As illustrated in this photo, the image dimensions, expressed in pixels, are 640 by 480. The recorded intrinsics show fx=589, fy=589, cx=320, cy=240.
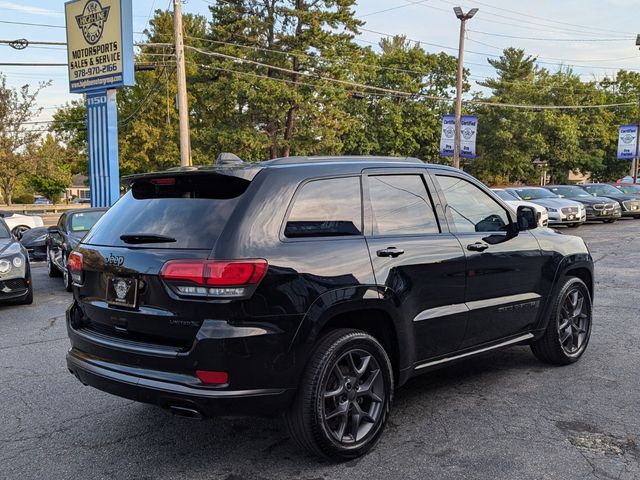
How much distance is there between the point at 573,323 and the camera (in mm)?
5348

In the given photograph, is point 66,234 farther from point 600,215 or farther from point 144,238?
point 600,215

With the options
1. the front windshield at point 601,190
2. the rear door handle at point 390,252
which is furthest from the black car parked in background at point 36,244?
the front windshield at point 601,190

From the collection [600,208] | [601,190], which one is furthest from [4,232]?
[601,190]

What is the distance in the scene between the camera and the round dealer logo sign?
18.7 m

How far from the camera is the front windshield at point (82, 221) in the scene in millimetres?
10547

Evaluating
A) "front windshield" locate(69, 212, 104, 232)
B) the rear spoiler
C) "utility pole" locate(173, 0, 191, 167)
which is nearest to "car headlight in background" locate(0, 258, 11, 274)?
"front windshield" locate(69, 212, 104, 232)

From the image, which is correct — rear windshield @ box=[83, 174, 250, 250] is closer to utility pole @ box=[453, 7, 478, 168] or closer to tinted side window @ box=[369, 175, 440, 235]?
tinted side window @ box=[369, 175, 440, 235]

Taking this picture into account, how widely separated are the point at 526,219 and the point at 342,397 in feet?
7.30

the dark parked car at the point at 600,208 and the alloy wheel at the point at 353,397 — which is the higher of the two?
the alloy wheel at the point at 353,397

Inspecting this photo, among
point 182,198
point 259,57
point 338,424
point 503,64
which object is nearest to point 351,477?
point 338,424

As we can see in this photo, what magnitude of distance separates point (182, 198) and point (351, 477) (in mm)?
1877

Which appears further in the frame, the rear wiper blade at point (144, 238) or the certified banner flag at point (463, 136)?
the certified banner flag at point (463, 136)

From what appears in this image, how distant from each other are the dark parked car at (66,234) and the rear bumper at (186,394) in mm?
7074

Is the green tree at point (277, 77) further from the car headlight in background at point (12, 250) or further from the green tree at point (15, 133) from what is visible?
the car headlight in background at point (12, 250)
